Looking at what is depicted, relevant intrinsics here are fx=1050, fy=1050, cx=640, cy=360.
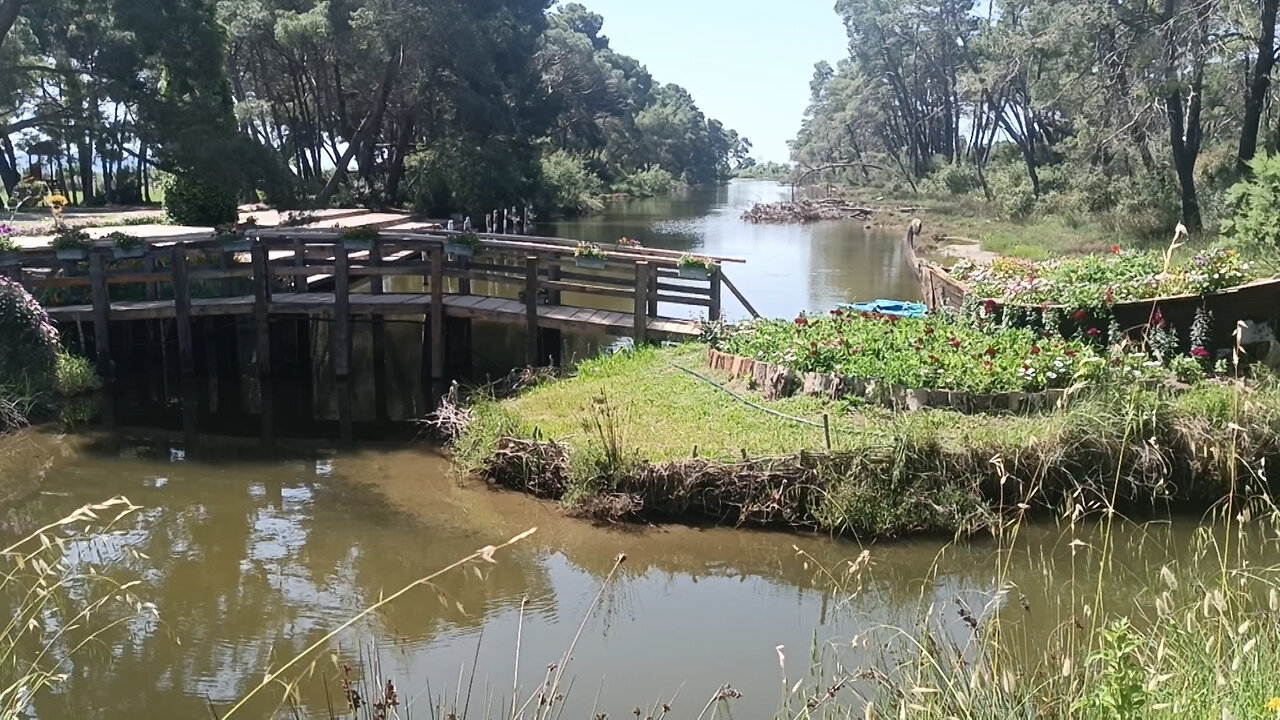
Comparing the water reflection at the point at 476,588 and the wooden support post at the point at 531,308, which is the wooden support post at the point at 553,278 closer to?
the wooden support post at the point at 531,308

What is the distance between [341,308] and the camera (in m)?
15.4

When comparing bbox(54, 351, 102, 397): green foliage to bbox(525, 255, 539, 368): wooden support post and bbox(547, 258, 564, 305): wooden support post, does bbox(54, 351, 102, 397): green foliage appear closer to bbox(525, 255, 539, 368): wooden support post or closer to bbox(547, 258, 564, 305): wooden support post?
bbox(525, 255, 539, 368): wooden support post

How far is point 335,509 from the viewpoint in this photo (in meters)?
10.5

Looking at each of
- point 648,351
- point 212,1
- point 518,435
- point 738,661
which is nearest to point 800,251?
point 212,1

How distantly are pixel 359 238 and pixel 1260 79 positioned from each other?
21.3 m

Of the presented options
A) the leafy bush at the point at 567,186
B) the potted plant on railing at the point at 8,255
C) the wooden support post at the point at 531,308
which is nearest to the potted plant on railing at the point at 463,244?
the wooden support post at the point at 531,308

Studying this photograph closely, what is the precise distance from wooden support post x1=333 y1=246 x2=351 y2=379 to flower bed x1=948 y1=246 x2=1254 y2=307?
884 cm

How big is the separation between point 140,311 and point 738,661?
11536 mm

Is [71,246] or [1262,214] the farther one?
[1262,214]

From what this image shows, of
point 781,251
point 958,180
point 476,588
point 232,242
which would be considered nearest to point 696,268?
point 476,588

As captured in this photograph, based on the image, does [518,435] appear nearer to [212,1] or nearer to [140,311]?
[140,311]

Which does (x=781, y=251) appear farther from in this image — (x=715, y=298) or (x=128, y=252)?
(x=128, y=252)

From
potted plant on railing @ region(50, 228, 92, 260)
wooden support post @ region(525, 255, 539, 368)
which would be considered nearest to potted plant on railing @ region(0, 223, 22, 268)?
potted plant on railing @ region(50, 228, 92, 260)

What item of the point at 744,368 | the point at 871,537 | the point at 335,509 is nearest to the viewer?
the point at 871,537
